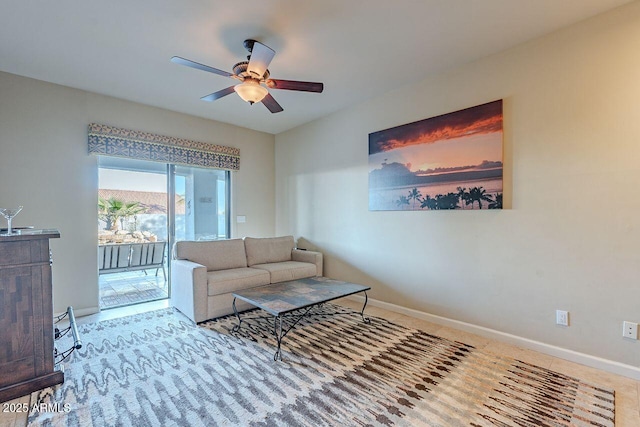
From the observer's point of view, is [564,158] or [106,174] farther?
[106,174]

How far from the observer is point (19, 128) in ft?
10.1

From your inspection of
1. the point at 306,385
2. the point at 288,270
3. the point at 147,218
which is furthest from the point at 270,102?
the point at 147,218

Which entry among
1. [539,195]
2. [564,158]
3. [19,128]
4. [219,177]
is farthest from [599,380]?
[19,128]

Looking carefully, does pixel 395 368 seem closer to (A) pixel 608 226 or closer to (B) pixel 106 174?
(A) pixel 608 226

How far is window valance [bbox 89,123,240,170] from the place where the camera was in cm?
353

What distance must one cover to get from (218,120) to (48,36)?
227cm

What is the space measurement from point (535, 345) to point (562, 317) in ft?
1.10

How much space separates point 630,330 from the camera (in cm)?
209

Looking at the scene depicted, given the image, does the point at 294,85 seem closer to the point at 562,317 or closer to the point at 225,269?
the point at 225,269

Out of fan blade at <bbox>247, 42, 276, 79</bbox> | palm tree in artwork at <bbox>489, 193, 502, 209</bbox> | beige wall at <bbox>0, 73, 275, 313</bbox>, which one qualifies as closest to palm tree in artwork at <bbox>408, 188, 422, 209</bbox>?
palm tree in artwork at <bbox>489, 193, 502, 209</bbox>

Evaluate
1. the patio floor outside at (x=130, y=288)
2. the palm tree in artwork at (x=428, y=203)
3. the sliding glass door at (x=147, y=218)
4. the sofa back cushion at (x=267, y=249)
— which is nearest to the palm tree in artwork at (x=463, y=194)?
A: the palm tree in artwork at (x=428, y=203)

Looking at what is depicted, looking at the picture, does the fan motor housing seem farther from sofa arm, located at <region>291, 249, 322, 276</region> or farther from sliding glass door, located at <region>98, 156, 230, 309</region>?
sofa arm, located at <region>291, 249, 322, 276</region>

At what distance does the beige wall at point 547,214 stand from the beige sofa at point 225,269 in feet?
4.43

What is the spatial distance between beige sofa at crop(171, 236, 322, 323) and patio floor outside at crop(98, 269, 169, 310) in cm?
80
